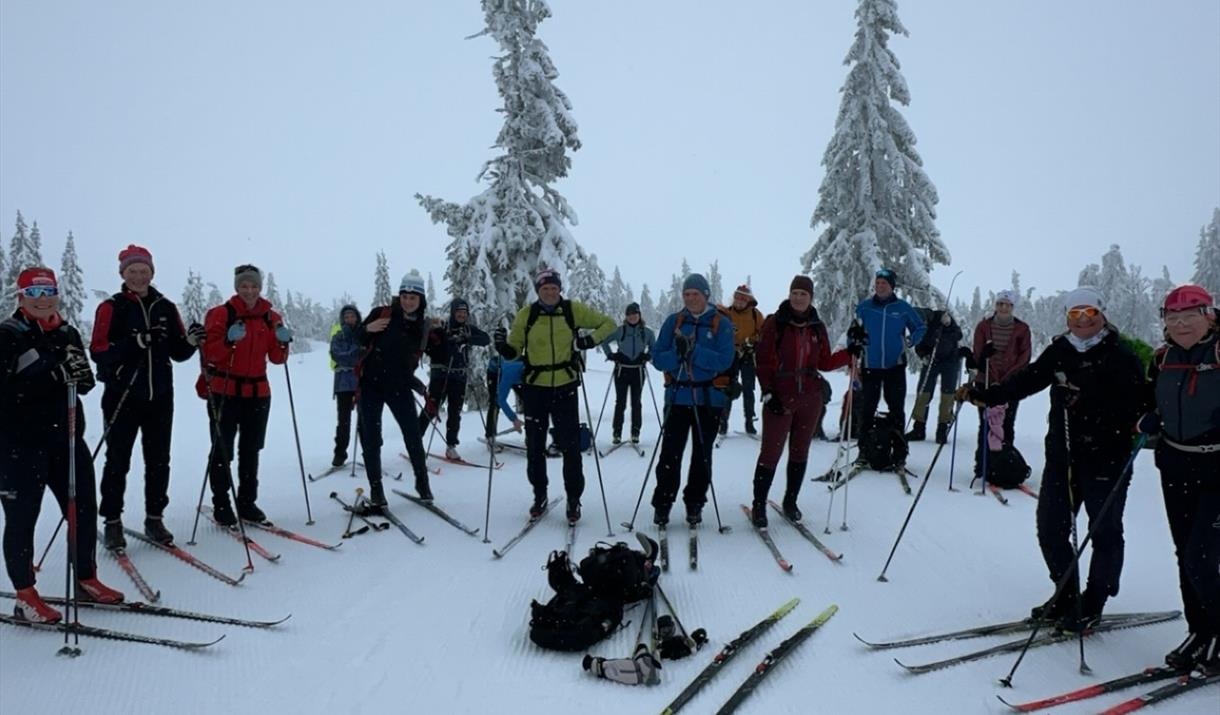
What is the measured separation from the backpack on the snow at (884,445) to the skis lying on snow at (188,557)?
23.3 feet

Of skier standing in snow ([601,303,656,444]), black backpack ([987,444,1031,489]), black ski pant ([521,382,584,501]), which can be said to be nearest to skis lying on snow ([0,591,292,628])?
black ski pant ([521,382,584,501])

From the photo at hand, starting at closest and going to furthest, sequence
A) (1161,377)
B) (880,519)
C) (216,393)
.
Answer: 1. (1161,377)
2. (216,393)
3. (880,519)

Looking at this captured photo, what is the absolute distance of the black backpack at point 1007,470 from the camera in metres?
7.84

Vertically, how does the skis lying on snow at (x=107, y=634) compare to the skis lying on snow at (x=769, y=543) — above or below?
below

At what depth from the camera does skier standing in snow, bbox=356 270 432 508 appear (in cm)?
693

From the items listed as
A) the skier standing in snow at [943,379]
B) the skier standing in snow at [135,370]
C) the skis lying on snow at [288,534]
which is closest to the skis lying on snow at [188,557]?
the skier standing in snow at [135,370]

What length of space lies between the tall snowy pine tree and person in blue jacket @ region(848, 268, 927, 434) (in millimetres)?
8972

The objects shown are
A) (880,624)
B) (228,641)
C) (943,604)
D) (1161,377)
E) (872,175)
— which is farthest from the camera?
(872,175)

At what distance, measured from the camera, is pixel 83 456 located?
465cm

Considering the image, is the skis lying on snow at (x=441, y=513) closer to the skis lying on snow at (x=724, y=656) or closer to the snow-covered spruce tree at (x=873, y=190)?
the skis lying on snow at (x=724, y=656)

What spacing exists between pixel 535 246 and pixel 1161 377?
13853 millimetres

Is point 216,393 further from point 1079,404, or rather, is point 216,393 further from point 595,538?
point 1079,404

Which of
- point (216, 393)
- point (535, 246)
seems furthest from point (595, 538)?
point (535, 246)

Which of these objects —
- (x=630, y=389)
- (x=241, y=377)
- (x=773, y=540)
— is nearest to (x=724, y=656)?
(x=773, y=540)
